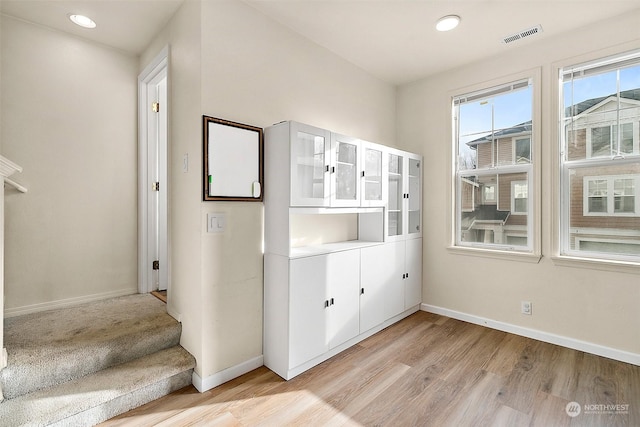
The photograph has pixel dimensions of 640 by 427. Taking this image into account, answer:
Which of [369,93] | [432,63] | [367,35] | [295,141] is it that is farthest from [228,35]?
[432,63]

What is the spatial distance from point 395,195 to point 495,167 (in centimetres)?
105

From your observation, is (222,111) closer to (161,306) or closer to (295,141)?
(295,141)

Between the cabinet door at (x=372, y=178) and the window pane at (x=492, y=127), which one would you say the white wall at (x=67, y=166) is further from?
the window pane at (x=492, y=127)

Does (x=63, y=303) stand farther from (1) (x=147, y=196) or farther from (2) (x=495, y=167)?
(2) (x=495, y=167)

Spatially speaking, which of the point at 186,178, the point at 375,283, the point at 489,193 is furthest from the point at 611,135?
the point at 186,178

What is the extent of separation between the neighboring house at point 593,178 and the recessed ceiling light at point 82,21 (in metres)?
3.82

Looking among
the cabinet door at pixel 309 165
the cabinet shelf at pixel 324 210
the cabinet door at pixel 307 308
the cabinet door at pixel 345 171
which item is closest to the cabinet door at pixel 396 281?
the cabinet shelf at pixel 324 210

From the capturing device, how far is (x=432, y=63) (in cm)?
320

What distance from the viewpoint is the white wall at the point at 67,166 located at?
2.43 meters

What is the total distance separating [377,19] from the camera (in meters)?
2.43

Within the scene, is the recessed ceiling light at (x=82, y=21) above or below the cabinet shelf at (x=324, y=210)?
above

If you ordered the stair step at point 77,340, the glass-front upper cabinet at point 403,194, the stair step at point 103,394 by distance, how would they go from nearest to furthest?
the stair step at point 103,394 < the stair step at point 77,340 < the glass-front upper cabinet at point 403,194

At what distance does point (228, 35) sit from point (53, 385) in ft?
8.20

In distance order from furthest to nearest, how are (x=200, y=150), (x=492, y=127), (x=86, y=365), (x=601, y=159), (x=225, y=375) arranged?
1. (x=492, y=127)
2. (x=601, y=159)
3. (x=225, y=375)
4. (x=200, y=150)
5. (x=86, y=365)
